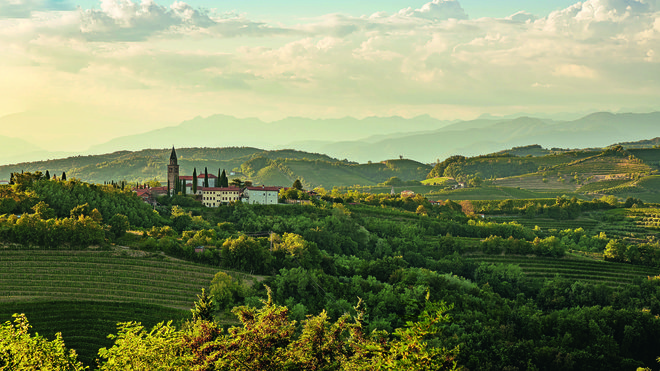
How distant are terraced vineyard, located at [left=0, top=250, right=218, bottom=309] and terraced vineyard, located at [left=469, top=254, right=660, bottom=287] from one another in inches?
1630

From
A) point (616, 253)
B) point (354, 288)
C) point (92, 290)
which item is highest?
point (92, 290)

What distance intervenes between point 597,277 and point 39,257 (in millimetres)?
62984

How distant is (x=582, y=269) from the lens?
244ft

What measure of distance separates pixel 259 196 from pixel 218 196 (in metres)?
6.76

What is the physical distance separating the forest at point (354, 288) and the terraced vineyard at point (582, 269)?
13.9 inches

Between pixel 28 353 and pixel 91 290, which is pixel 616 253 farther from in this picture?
pixel 28 353

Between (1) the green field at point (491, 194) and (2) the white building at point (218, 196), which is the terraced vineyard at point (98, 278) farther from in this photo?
(1) the green field at point (491, 194)

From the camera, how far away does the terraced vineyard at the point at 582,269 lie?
71.1 metres

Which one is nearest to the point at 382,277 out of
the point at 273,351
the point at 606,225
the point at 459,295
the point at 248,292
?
the point at 459,295

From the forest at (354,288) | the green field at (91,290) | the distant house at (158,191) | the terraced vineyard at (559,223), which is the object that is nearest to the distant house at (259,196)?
the forest at (354,288)

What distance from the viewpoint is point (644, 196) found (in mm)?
144125

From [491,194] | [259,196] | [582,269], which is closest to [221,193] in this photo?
[259,196]

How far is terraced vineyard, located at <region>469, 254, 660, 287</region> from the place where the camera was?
71.1m

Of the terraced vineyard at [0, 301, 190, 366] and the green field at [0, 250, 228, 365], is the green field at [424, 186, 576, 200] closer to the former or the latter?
the green field at [0, 250, 228, 365]
